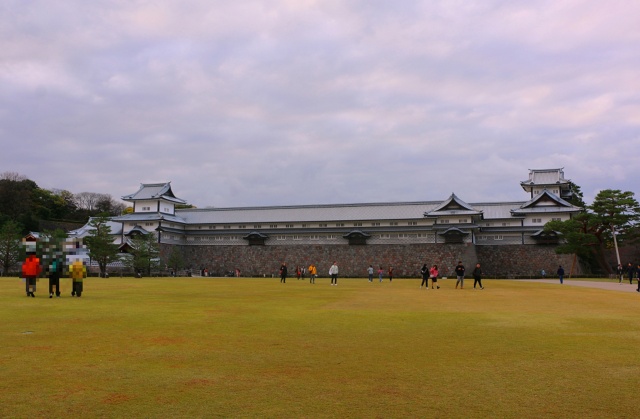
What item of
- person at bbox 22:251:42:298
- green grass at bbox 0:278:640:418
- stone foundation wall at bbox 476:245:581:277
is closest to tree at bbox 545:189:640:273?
stone foundation wall at bbox 476:245:581:277

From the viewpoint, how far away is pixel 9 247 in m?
55.5

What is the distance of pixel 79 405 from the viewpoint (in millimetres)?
6285

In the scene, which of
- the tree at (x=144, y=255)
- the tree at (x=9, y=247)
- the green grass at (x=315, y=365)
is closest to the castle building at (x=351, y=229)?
the tree at (x=144, y=255)

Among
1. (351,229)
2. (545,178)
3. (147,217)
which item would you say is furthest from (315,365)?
(545,178)

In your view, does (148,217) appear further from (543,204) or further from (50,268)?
(543,204)

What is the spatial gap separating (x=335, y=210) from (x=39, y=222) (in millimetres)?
50017

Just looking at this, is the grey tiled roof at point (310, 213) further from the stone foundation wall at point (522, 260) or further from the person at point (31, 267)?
the person at point (31, 267)

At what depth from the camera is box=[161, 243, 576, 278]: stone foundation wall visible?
61219 mm

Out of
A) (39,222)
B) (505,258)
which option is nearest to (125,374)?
(505,258)

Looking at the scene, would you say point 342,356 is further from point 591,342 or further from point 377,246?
point 377,246

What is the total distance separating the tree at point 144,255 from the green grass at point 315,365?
40574 mm

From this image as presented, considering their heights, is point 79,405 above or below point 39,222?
below

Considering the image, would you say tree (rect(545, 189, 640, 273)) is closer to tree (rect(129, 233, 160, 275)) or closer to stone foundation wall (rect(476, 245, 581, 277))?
stone foundation wall (rect(476, 245, 581, 277))

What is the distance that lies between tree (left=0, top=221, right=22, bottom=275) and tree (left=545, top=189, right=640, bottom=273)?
2203 inches
